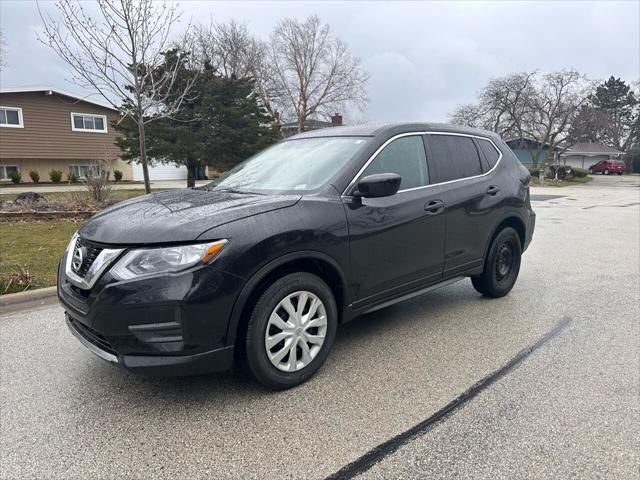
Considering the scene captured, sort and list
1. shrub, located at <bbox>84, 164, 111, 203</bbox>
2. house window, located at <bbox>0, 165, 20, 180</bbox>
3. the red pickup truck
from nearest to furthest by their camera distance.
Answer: shrub, located at <bbox>84, 164, 111, 203</bbox> → house window, located at <bbox>0, 165, 20, 180</bbox> → the red pickup truck

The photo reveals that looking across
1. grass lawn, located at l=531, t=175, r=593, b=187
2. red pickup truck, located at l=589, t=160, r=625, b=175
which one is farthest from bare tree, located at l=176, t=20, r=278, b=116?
red pickup truck, located at l=589, t=160, r=625, b=175

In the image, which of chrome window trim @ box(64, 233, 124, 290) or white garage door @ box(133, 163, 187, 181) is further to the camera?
white garage door @ box(133, 163, 187, 181)

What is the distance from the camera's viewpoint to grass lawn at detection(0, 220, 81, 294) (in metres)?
5.44

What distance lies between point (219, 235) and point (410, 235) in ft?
5.47

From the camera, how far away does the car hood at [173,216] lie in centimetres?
263

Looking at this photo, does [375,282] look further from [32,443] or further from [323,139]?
[32,443]

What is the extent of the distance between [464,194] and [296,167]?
1618 millimetres

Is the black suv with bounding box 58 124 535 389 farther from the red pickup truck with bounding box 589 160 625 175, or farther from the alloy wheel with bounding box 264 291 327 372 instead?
the red pickup truck with bounding box 589 160 625 175

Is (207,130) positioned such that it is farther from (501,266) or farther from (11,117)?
(501,266)

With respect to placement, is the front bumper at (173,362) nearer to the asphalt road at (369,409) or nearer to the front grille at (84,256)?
the asphalt road at (369,409)

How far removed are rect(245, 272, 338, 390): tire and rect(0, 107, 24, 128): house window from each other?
1095 inches

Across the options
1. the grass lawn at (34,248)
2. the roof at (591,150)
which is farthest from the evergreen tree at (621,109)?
the grass lawn at (34,248)

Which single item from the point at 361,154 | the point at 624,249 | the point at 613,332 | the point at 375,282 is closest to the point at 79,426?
the point at 375,282

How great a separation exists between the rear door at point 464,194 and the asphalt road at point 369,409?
0.70 m
